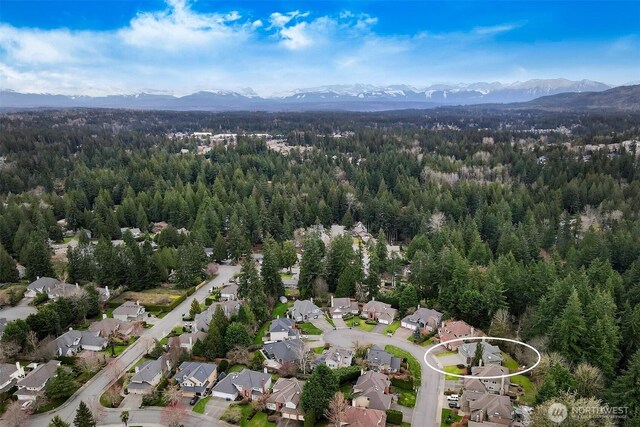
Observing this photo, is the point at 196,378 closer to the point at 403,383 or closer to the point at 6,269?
the point at 403,383

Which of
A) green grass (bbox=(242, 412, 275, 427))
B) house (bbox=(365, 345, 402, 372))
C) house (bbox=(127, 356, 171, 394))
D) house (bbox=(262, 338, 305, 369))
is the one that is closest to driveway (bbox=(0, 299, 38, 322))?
house (bbox=(127, 356, 171, 394))

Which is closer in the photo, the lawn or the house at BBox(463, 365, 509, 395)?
the house at BBox(463, 365, 509, 395)

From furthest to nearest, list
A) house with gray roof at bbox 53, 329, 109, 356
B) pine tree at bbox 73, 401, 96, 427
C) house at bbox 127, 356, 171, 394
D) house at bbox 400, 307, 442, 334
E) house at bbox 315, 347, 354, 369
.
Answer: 1. house at bbox 400, 307, 442, 334
2. house with gray roof at bbox 53, 329, 109, 356
3. house at bbox 315, 347, 354, 369
4. house at bbox 127, 356, 171, 394
5. pine tree at bbox 73, 401, 96, 427

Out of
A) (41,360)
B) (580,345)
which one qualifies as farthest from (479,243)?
(41,360)

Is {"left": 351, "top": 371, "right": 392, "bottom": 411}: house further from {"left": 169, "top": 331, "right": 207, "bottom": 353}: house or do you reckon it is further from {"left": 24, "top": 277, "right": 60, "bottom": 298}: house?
{"left": 24, "top": 277, "right": 60, "bottom": 298}: house

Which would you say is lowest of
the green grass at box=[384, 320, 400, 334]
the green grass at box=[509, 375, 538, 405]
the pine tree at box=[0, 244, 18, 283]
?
the green grass at box=[384, 320, 400, 334]

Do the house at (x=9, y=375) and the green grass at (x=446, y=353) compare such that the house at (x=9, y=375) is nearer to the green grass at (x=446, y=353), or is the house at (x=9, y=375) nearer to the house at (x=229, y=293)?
the house at (x=229, y=293)
